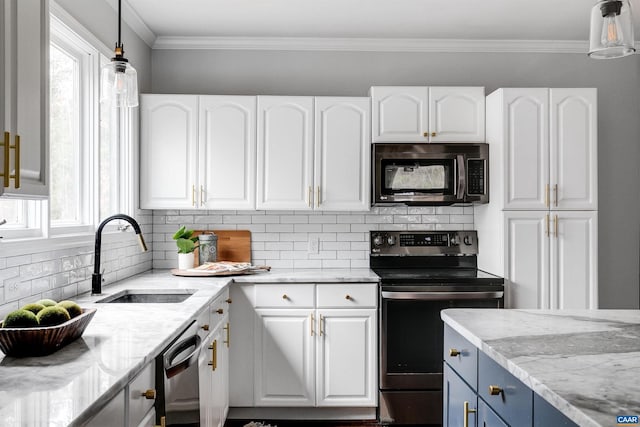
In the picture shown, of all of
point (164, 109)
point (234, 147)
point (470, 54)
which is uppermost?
point (470, 54)

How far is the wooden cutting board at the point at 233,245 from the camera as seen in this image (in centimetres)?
388

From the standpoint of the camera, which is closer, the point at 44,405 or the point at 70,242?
the point at 44,405

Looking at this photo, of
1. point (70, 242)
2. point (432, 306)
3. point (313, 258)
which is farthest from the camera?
point (313, 258)

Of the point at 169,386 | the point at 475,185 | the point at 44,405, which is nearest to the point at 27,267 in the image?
the point at 169,386

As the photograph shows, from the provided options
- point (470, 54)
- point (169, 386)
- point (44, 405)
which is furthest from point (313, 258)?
point (44, 405)

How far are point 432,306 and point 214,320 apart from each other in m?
1.33

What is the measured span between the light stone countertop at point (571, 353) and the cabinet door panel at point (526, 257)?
128 centimetres

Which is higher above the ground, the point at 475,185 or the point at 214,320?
the point at 475,185

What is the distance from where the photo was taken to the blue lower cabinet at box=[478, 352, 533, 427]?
138 centimetres

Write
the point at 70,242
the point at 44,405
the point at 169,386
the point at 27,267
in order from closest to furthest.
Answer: the point at 44,405, the point at 169,386, the point at 27,267, the point at 70,242

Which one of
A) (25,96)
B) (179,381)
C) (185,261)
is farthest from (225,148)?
(25,96)

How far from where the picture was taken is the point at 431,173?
358 centimetres

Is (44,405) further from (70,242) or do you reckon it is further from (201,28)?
(201,28)

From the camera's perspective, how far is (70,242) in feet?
8.39
